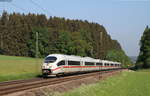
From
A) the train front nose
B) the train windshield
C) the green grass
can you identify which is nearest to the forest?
the train windshield

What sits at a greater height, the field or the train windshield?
the train windshield

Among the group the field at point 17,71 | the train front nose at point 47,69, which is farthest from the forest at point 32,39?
the train front nose at point 47,69

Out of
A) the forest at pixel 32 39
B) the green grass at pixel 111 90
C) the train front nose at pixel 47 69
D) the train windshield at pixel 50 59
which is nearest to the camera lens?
the green grass at pixel 111 90

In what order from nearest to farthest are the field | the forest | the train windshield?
the train windshield < the field < the forest

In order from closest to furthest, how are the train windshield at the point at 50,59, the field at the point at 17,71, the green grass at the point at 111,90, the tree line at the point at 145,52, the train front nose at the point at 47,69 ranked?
the green grass at the point at 111,90, the train front nose at the point at 47,69, the train windshield at the point at 50,59, the field at the point at 17,71, the tree line at the point at 145,52

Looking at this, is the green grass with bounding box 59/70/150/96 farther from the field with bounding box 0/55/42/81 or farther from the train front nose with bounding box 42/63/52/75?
the field with bounding box 0/55/42/81

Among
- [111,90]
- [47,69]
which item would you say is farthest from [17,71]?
[111,90]

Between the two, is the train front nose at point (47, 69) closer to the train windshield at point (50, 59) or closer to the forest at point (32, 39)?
the train windshield at point (50, 59)

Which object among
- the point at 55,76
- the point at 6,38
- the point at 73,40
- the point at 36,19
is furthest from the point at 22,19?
the point at 55,76

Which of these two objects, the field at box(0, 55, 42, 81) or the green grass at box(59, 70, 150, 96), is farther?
the field at box(0, 55, 42, 81)

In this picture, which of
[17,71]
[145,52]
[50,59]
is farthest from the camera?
[145,52]

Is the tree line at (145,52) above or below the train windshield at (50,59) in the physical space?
above

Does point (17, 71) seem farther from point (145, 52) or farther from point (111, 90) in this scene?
point (145, 52)

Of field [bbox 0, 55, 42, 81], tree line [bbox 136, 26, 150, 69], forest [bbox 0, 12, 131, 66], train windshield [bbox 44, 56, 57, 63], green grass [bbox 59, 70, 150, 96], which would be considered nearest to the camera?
green grass [bbox 59, 70, 150, 96]
